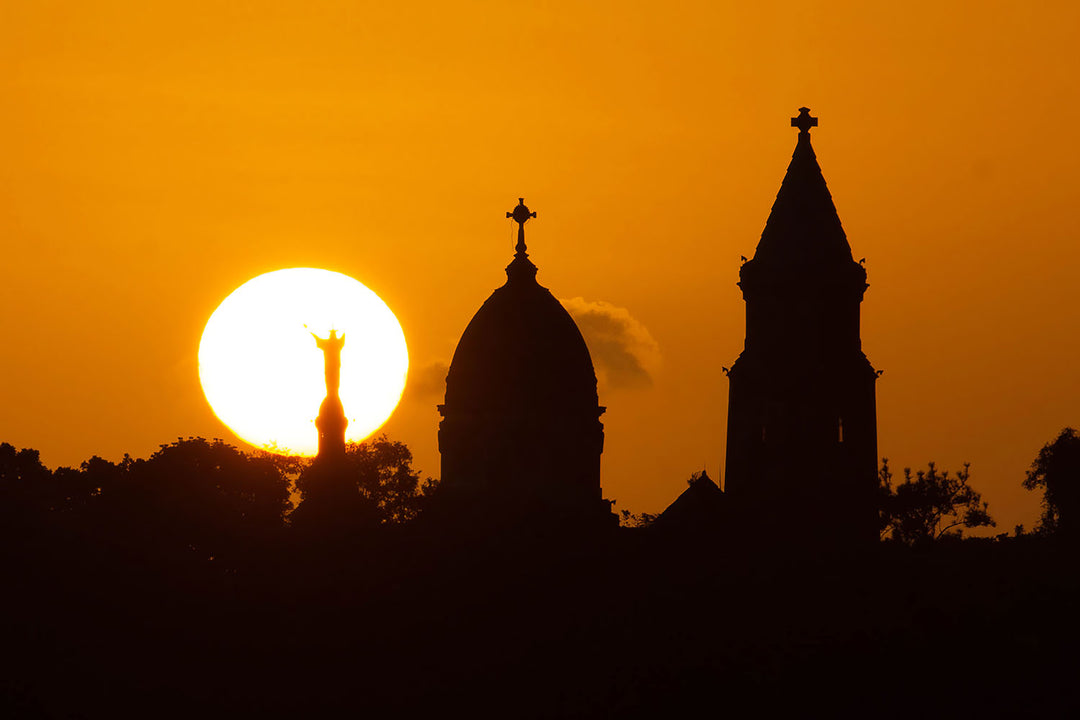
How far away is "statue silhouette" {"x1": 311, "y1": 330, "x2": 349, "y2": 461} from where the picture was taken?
70.0m

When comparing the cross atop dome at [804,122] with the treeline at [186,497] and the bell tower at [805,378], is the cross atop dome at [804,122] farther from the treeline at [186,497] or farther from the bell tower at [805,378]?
the treeline at [186,497]

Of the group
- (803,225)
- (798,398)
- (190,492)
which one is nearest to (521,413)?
(798,398)

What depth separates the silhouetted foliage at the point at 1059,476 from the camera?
108 metres

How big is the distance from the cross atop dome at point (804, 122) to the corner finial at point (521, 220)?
11.4m

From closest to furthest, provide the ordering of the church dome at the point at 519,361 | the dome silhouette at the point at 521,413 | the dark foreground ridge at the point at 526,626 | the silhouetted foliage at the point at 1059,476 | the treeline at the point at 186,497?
the dark foreground ridge at the point at 526,626, the treeline at the point at 186,497, the dome silhouette at the point at 521,413, the church dome at the point at 519,361, the silhouetted foliage at the point at 1059,476

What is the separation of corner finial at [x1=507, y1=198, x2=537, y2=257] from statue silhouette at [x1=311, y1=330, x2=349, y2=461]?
11.0 m

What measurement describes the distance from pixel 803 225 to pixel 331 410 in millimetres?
14027

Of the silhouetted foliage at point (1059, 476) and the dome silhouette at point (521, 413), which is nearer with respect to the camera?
the dome silhouette at point (521, 413)

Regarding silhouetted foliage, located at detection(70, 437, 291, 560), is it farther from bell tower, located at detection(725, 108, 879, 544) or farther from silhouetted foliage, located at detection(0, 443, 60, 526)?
bell tower, located at detection(725, 108, 879, 544)

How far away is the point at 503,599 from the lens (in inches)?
2415

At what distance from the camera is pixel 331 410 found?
2766 inches

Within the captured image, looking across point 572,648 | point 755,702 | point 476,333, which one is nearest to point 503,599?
point 572,648

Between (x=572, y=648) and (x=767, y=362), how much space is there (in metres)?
16.1

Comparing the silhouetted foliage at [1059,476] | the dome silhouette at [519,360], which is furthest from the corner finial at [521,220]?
the silhouetted foliage at [1059,476]
